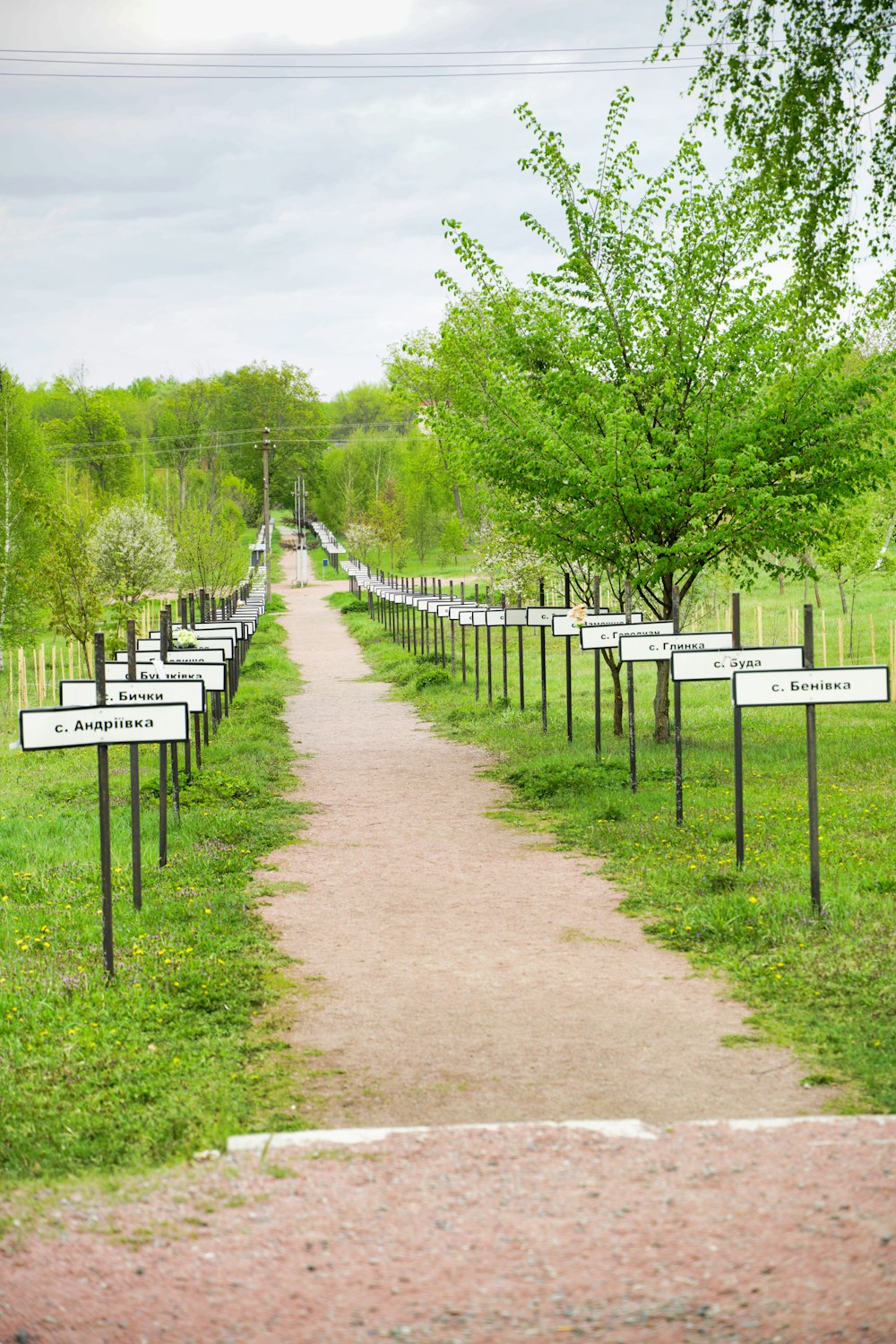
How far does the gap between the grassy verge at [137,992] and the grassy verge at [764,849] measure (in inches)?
96.4

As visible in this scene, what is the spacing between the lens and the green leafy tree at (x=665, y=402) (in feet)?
47.6

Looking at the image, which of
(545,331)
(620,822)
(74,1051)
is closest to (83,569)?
(545,331)

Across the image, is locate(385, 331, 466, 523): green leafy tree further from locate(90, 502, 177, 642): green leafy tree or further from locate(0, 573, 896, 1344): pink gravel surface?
locate(0, 573, 896, 1344): pink gravel surface

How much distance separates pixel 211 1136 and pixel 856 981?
3.52 m

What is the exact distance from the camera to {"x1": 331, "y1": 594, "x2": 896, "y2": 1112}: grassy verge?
6.36m

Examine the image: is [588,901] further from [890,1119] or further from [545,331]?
[545,331]

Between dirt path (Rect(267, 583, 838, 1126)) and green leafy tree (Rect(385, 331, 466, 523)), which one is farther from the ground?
green leafy tree (Rect(385, 331, 466, 523))

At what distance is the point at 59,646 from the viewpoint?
45375 millimetres

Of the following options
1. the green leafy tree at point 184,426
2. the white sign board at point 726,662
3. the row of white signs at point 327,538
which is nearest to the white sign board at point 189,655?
the white sign board at point 726,662

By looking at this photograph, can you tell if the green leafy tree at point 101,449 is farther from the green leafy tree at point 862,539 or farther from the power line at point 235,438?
the green leafy tree at point 862,539

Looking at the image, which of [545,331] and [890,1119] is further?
[545,331]

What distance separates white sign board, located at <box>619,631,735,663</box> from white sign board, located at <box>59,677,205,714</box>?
3532 mm

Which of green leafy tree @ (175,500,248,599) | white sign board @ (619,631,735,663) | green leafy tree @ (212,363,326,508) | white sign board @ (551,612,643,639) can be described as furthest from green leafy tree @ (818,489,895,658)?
green leafy tree @ (212,363,326,508)

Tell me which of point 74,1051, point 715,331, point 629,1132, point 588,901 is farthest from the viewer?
point 715,331
